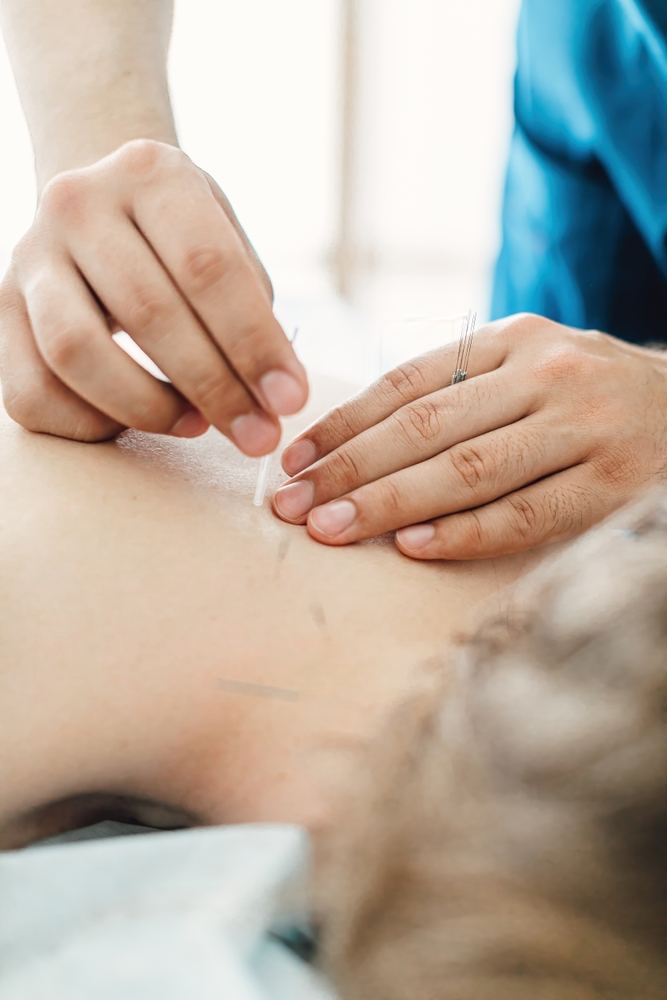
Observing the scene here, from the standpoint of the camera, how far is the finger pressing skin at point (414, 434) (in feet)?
2.42

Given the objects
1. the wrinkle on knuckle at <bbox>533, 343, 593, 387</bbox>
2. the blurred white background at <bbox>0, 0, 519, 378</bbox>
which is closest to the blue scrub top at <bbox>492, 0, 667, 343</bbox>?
the wrinkle on knuckle at <bbox>533, 343, 593, 387</bbox>

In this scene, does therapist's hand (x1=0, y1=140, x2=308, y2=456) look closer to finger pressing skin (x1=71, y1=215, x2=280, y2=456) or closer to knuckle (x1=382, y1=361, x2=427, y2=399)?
finger pressing skin (x1=71, y1=215, x2=280, y2=456)

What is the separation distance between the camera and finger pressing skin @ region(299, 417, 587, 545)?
71cm

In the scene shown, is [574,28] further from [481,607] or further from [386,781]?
[386,781]

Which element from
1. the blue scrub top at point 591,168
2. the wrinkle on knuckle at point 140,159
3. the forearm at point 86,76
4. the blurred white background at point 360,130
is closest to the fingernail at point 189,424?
the wrinkle on knuckle at point 140,159

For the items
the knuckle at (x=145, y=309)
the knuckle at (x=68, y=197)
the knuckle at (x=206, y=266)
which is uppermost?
the knuckle at (x=68, y=197)

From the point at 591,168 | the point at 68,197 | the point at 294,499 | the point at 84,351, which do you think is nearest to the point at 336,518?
the point at 294,499

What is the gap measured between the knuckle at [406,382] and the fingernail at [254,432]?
0.19m

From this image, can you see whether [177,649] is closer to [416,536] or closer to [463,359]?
[416,536]

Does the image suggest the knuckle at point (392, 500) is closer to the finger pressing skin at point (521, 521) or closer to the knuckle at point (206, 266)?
the finger pressing skin at point (521, 521)

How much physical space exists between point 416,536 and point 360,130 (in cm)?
378

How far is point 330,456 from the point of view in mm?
750

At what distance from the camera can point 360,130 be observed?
3.95 metres

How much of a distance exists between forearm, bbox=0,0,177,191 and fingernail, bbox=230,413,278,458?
1.56 feet
